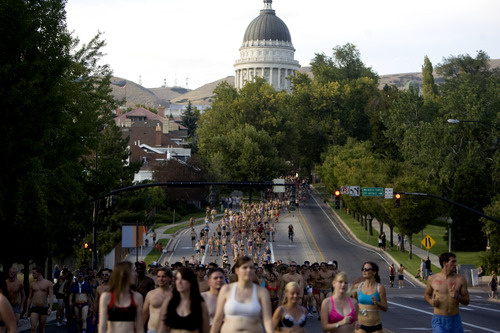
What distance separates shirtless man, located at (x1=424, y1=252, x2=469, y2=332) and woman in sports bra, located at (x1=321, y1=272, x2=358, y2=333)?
2118 millimetres

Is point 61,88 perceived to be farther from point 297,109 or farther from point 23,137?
point 297,109

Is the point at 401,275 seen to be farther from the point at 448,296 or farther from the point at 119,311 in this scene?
the point at 119,311

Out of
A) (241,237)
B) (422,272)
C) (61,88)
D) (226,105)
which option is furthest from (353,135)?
(61,88)

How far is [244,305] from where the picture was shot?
31.2ft

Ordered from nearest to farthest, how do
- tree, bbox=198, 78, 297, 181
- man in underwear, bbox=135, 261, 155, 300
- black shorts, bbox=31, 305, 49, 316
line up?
man in underwear, bbox=135, 261, 155, 300, black shorts, bbox=31, 305, 49, 316, tree, bbox=198, 78, 297, 181

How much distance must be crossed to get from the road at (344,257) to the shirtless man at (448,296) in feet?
26.2

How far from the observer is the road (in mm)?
24875

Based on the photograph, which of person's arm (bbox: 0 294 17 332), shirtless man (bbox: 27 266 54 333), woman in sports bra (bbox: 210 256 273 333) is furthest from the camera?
shirtless man (bbox: 27 266 54 333)

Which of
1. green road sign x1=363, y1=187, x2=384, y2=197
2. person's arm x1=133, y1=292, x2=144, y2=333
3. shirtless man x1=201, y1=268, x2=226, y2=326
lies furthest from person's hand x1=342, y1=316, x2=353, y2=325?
green road sign x1=363, y1=187, x2=384, y2=197

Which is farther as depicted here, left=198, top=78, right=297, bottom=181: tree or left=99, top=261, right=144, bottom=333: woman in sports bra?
left=198, top=78, right=297, bottom=181: tree

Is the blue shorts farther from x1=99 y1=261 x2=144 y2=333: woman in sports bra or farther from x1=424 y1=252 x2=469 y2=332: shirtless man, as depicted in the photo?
x1=99 y1=261 x2=144 y2=333: woman in sports bra

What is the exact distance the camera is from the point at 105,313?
399 inches

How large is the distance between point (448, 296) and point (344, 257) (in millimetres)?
48418

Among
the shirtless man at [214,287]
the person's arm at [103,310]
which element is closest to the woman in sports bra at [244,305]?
the person's arm at [103,310]
